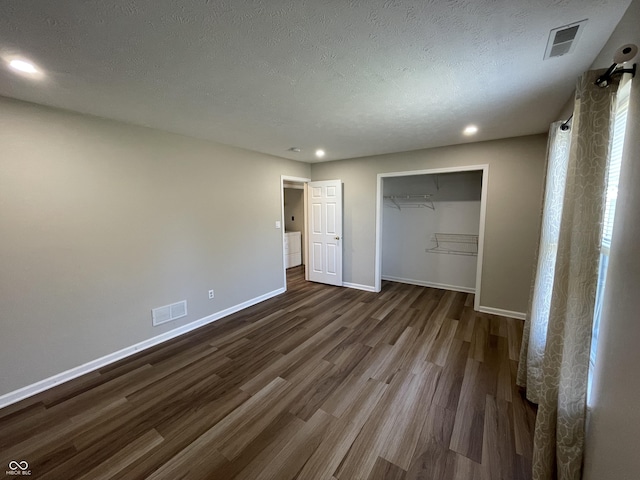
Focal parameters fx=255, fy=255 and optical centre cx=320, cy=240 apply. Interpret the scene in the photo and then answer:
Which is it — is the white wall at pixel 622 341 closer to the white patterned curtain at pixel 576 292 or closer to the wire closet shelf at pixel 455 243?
the white patterned curtain at pixel 576 292

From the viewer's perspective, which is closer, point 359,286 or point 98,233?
point 98,233

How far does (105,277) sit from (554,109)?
4.55 meters

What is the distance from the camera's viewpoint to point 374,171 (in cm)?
441

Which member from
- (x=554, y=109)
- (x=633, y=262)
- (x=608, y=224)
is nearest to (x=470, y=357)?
(x=608, y=224)

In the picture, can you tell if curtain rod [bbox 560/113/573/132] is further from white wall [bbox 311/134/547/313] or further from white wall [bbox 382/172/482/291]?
white wall [bbox 382/172/482/291]

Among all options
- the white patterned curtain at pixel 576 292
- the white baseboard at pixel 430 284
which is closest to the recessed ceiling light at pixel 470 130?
the white patterned curtain at pixel 576 292

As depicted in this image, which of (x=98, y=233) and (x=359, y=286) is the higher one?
(x=98, y=233)

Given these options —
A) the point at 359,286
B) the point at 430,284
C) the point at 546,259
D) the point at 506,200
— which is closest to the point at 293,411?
the point at 546,259

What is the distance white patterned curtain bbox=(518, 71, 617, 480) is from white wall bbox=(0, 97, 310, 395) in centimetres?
347

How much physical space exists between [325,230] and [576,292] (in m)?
3.88

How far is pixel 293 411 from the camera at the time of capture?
6.35 feet

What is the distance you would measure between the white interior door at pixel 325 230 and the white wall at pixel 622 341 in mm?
3743

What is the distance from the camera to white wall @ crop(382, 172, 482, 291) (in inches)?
174

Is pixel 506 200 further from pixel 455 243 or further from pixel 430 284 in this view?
pixel 430 284
